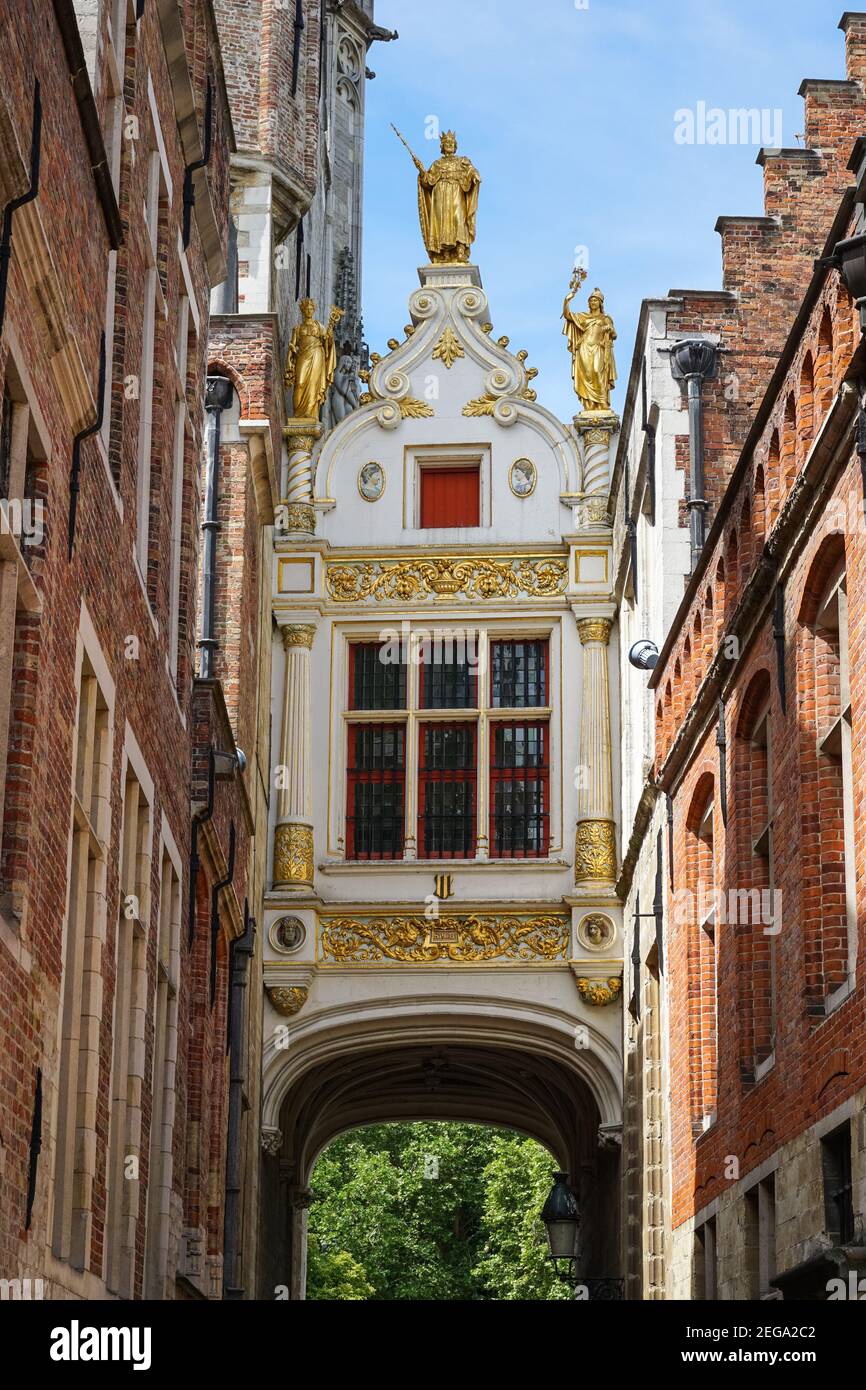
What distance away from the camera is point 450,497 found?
29.7 meters

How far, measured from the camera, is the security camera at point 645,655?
76.3ft

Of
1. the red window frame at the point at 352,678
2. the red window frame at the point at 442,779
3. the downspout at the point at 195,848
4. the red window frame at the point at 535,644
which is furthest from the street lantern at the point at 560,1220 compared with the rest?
the red window frame at the point at 352,678

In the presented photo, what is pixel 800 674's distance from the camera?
1403cm

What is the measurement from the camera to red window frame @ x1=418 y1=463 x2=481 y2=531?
29500 millimetres

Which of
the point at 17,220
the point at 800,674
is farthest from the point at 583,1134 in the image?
the point at 17,220

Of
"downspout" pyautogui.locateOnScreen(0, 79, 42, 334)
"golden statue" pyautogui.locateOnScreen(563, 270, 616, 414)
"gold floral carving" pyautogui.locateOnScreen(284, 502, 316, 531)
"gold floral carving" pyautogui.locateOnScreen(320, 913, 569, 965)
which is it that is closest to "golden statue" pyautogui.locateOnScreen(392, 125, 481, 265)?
"golden statue" pyautogui.locateOnScreen(563, 270, 616, 414)

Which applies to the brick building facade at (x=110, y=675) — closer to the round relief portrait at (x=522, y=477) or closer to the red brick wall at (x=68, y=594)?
the red brick wall at (x=68, y=594)

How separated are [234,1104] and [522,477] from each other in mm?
9208

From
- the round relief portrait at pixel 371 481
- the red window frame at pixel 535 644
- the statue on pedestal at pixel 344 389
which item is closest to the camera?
the red window frame at pixel 535 644

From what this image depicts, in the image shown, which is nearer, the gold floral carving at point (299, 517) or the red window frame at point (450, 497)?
the gold floral carving at point (299, 517)

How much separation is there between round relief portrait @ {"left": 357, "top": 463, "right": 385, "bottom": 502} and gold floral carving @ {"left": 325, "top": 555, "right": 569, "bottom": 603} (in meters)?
0.95

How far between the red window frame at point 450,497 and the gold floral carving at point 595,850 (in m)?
4.27

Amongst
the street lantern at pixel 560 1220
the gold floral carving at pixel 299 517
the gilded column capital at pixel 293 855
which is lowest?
the street lantern at pixel 560 1220

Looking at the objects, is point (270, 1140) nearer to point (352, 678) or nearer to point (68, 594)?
point (352, 678)
